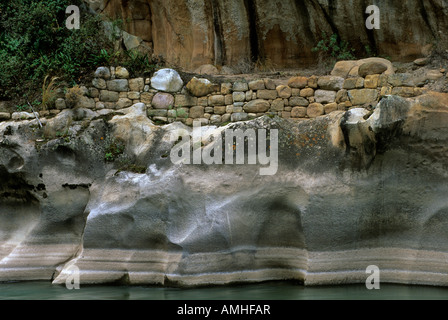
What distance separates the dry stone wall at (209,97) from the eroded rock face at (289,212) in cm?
171

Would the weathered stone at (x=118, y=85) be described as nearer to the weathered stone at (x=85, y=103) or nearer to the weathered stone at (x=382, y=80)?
the weathered stone at (x=85, y=103)

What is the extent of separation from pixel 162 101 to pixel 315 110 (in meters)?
2.55

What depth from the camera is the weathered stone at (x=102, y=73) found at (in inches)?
357

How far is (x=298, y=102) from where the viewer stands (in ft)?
29.4

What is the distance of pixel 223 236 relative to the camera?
21.5 ft

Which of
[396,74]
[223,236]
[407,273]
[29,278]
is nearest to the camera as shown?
[407,273]

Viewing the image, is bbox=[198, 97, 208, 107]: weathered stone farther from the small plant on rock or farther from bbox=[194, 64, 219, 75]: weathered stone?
the small plant on rock

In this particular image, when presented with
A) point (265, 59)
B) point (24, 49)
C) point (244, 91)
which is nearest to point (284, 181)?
point (244, 91)

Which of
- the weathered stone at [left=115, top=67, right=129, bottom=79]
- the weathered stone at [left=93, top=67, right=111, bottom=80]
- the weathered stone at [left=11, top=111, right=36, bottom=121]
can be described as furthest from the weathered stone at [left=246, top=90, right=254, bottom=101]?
the weathered stone at [left=11, top=111, right=36, bottom=121]

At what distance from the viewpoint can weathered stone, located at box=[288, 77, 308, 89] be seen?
8.95m

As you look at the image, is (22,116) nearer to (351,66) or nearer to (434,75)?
(351,66)

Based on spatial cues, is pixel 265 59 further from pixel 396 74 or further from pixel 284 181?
pixel 284 181

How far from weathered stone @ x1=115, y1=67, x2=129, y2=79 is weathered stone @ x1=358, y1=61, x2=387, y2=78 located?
3881 millimetres

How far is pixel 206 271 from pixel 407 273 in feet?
7.66
